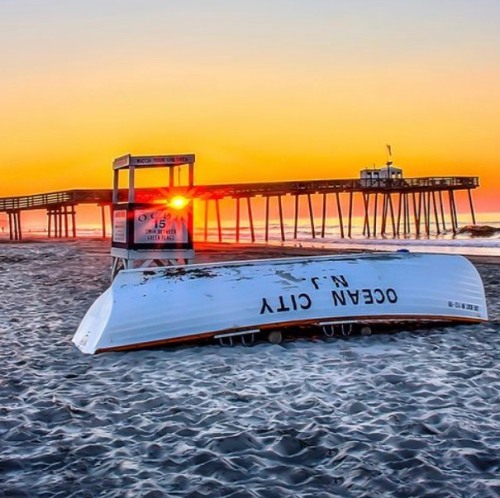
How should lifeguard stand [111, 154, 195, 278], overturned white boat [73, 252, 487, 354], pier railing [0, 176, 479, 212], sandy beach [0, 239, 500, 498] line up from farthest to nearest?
pier railing [0, 176, 479, 212] → lifeguard stand [111, 154, 195, 278] → overturned white boat [73, 252, 487, 354] → sandy beach [0, 239, 500, 498]

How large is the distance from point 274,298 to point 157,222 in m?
4.36

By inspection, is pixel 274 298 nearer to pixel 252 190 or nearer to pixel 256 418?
pixel 256 418

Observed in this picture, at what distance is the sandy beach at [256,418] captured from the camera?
13.8ft

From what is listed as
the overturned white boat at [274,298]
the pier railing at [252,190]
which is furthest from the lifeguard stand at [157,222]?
the pier railing at [252,190]

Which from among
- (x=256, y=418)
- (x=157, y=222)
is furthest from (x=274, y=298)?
(x=157, y=222)

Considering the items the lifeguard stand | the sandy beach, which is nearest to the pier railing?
the lifeguard stand

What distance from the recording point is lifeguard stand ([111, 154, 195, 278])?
40.9 feet

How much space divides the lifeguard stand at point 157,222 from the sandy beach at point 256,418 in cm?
352

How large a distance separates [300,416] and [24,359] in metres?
3.90

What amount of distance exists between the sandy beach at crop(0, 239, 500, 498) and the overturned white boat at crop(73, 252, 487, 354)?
327 millimetres

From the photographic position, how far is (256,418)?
17.9 ft

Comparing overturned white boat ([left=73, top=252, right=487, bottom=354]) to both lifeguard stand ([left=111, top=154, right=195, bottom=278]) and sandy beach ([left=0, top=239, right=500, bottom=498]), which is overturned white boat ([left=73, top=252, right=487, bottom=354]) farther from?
lifeguard stand ([left=111, top=154, right=195, bottom=278])

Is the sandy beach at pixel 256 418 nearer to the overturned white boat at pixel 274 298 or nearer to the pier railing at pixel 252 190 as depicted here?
the overturned white boat at pixel 274 298

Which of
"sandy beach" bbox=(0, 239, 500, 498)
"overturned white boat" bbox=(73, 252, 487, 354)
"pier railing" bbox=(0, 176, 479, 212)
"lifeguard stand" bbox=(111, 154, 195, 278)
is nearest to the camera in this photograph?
"sandy beach" bbox=(0, 239, 500, 498)
